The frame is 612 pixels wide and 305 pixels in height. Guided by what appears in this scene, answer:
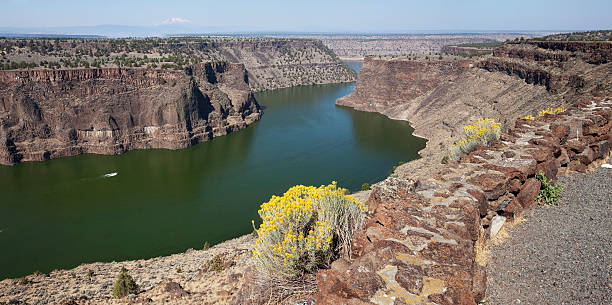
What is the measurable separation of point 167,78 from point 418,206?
207 feet

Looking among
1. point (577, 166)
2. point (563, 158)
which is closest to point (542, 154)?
point (563, 158)

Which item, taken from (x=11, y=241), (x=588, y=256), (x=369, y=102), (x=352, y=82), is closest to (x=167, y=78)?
(x=11, y=241)

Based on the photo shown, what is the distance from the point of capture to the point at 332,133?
2761 inches

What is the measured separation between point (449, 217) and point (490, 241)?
209 centimetres

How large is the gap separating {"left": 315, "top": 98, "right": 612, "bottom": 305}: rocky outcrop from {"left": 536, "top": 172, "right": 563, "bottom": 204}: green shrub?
383 mm

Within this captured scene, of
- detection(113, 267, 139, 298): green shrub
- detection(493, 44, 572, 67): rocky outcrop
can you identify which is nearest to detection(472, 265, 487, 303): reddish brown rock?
detection(113, 267, 139, 298): green shrub

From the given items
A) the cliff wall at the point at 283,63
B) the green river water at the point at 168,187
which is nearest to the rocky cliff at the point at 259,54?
the cliff wall at the point at 283,63

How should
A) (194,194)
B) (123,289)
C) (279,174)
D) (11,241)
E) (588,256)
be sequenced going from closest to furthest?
1. (588,256)
2. (123,289)
3. (11,241)
4. (194,194)
5. (279,174)

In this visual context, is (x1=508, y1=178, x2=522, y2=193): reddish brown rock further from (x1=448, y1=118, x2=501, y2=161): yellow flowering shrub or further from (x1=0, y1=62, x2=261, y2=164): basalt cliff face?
(x1=0, y1=62, x2=261, y2=164): basalt cliff face

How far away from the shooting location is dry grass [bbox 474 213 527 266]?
980cm

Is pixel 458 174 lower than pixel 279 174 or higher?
higher

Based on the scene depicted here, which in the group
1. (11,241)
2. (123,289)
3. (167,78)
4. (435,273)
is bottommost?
(11,241)

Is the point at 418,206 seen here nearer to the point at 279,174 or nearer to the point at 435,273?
the point at 435,273

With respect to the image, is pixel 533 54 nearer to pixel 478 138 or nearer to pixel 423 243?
pixel 478 138
